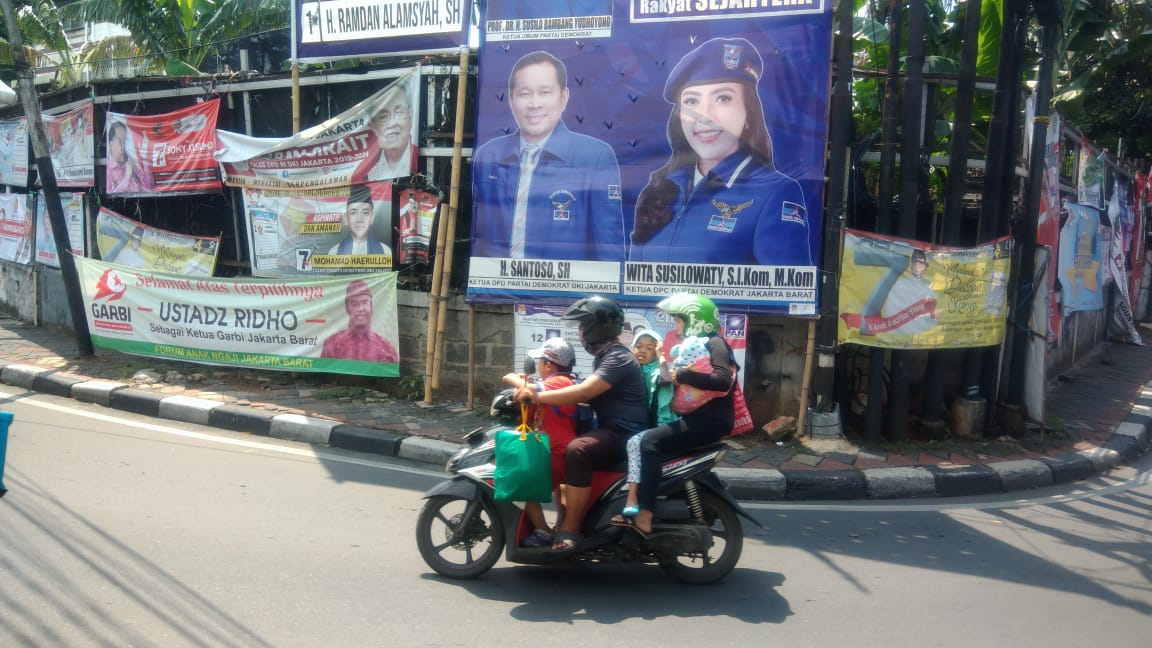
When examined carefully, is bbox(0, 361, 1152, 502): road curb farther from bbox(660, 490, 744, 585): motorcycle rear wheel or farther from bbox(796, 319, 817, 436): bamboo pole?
bbox(660, 490, 744, 585): motorcycle rear wheel

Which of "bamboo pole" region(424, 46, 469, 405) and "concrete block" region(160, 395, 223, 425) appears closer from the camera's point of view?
"concrete block" region(160, 395, 223, 425)

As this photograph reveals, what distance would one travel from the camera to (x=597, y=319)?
182 inches

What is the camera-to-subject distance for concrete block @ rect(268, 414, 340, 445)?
789 centimetres

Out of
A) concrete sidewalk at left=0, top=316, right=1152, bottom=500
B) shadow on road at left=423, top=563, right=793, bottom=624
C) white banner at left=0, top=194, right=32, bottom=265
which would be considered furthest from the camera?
white banner at left=0, top=194, right=32, bottom=265

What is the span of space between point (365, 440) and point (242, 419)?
136 cm

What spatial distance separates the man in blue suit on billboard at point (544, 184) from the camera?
8156mm

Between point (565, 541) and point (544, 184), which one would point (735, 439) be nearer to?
point (544, 184)

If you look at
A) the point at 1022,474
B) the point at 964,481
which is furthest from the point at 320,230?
the point at 1022,474

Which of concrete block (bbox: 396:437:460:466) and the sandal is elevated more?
the sandal

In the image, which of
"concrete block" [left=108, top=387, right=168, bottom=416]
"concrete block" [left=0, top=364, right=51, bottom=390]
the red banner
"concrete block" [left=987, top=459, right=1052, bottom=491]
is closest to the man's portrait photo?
"concrete block" [left=108, top=387, right=168, bottom=416]

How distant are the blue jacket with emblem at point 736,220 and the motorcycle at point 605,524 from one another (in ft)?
10.6

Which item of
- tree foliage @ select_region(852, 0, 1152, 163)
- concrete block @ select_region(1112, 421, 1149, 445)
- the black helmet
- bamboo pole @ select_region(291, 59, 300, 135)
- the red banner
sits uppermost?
tree foliage @ select_region(852, 0, 1152, 163)

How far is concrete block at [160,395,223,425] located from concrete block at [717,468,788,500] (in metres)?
4.76

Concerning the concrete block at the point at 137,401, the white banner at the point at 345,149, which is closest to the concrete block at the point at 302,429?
the concrete block at the point at 137,401
